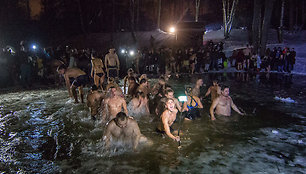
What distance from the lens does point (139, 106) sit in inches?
283

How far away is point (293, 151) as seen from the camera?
194 inches

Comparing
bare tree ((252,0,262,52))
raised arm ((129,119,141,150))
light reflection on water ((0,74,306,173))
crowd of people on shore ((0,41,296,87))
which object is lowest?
light reflection on water ((0,74,306,173))

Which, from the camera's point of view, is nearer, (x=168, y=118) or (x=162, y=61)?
(x=168, y=118)

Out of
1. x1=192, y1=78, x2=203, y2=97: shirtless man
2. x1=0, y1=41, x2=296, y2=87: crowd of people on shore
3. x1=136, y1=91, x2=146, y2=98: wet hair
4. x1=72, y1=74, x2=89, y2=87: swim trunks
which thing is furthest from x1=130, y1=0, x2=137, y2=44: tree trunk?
x1=136, y1=91, x2=146, y2=98: wet hair

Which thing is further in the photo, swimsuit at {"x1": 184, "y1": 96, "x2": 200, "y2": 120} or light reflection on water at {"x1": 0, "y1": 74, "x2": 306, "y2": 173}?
swimsuit at {"x1": 184, "y1": 96, "x2": 200, "y2": 120}

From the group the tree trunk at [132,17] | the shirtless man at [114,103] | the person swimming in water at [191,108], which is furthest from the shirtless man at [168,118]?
the tree trunk at [132,17]

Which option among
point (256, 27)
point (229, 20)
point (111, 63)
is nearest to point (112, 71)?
point (111, 63)

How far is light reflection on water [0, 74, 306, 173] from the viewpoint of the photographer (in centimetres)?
437

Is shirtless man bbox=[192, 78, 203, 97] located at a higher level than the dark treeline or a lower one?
lower

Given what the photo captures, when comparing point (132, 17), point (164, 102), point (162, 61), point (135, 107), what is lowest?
point (135, 107)

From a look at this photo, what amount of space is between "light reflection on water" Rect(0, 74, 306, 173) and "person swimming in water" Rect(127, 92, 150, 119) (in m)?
0.24

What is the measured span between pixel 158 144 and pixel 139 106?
6.67 ft

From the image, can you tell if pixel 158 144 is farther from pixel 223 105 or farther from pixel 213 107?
pixel 223 105

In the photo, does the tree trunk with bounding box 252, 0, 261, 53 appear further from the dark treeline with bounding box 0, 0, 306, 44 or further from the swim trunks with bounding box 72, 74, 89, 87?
the swim trunks with bounding box 72, 74, 89, 87
